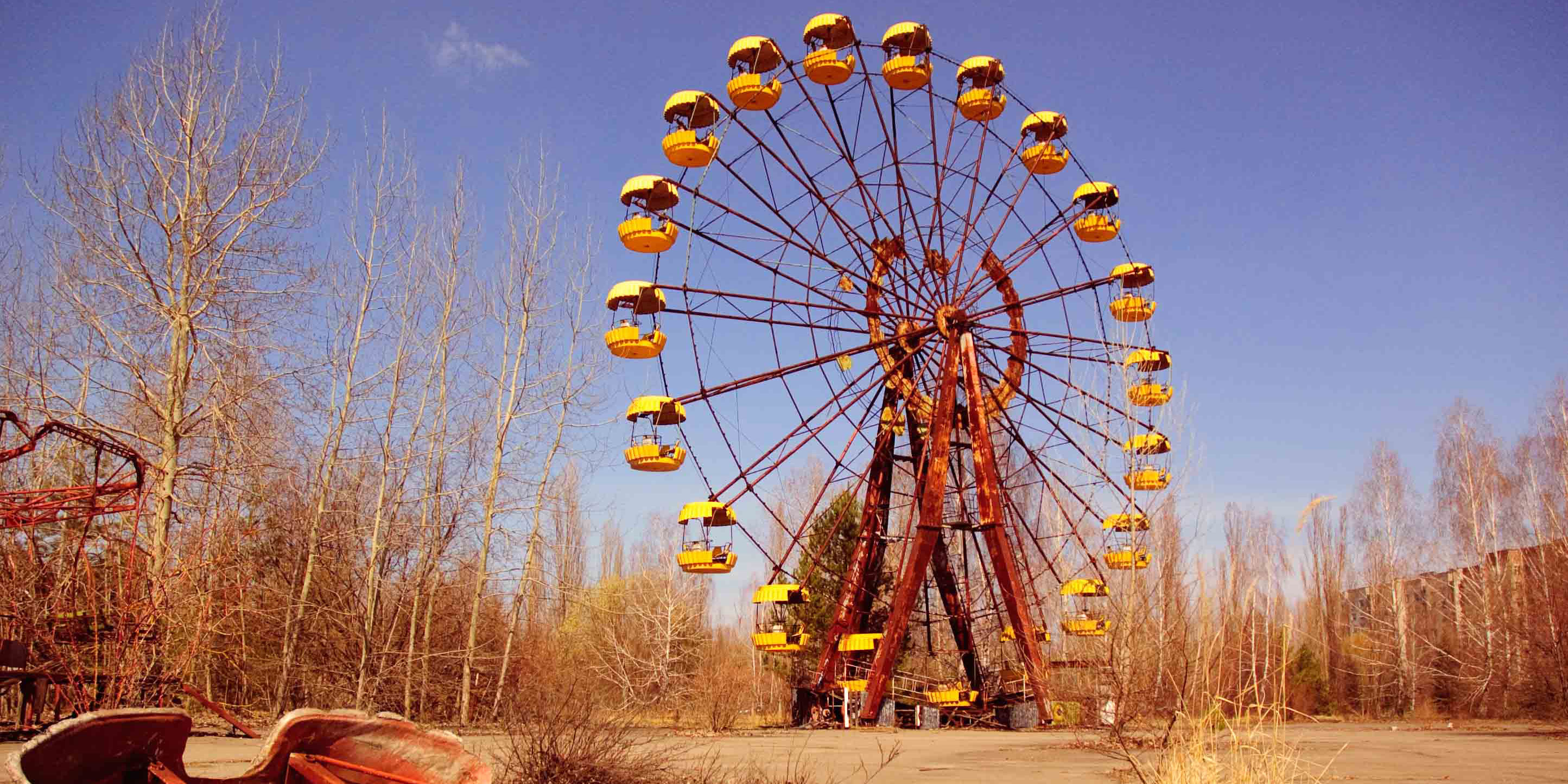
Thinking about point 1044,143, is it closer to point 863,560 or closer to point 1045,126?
point 1045,126

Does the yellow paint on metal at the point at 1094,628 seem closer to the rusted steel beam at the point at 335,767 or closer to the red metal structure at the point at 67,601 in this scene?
the rusted steel beam at the point at 335,767

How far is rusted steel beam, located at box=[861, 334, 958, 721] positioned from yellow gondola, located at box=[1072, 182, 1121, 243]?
20.5 ft

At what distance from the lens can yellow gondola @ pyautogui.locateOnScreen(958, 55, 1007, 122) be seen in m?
24.1

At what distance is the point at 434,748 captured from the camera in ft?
14.4

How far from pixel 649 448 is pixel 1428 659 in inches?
1419

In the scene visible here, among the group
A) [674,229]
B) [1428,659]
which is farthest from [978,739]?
[1428,659]

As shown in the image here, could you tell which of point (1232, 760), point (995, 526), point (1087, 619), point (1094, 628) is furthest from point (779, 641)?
point (1232, 760)

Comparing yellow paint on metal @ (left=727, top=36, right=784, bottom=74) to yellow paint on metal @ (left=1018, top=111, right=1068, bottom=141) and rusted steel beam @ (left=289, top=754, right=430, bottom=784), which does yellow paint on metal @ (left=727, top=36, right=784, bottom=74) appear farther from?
rusted steel beam @ (left=289, top=754, right=430, bottom=784)

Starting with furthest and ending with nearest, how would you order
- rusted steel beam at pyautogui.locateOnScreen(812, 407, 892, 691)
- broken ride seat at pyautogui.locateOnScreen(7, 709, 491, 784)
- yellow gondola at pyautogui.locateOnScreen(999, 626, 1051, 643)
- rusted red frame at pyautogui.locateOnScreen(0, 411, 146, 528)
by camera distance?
1. rusted steel beam at pyautogui.locateOnScreen(812, 407, 892, 691)
2. yellow gondola at pyautogui.locateOnScreen(999, 626, 1051, 643)
3. rusted red frame at pyautogui.locateOnScreen(0, 411, 146, 528)
4. broken ride seat at pyautogui.locateOnScreen(7, 709, 491, 784)

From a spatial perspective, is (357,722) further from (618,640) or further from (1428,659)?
(1428,659)

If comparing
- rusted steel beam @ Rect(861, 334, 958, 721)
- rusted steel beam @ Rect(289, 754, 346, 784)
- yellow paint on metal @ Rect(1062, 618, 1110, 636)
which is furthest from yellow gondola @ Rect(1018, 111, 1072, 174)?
rusted steel beam @ Rect(289, 754, 346, 784)

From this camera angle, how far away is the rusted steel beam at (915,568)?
21438 mm

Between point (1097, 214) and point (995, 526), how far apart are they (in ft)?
27.6

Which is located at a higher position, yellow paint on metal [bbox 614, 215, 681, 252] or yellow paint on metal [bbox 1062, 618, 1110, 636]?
yellow paint on metal [bbox 614, 215, 681, 252]
